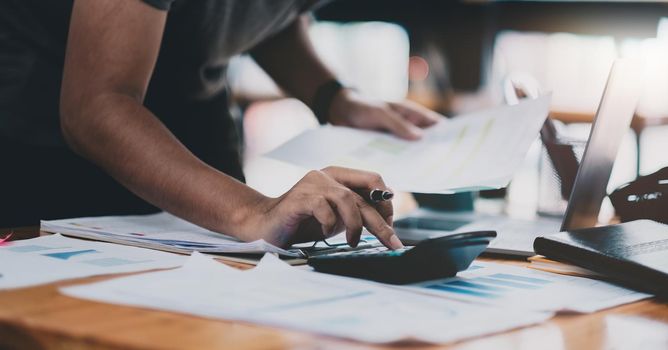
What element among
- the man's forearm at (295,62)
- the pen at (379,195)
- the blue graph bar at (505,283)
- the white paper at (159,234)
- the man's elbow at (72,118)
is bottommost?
the white paper at (159,234)

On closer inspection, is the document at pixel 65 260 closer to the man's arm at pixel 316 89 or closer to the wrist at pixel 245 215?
the wrist at pixel 245 215

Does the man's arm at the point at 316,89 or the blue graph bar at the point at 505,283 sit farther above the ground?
the man's arm at the point at 316,89

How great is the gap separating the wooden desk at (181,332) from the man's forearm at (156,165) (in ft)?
1.02

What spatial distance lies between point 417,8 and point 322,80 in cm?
231

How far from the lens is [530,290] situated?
0.77 m

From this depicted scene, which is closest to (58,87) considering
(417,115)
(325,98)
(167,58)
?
(167,58)

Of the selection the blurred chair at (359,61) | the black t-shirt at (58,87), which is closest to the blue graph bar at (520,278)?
the black t-shirt at (58,87)

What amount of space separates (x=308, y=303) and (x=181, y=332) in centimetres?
12

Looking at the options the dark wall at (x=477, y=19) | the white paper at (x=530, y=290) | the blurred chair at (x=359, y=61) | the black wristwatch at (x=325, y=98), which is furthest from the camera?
the blurred chair at (x=359, y=61)

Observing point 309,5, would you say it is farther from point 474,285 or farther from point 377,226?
point 474,285

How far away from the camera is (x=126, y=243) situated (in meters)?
0.93

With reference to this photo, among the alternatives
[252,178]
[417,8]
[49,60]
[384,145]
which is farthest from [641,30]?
[49,60]

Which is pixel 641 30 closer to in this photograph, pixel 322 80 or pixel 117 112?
pixel 322 80

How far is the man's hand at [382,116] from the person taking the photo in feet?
4.41
